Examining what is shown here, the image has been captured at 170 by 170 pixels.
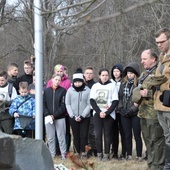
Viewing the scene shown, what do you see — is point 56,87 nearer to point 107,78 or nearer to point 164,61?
point 107,78

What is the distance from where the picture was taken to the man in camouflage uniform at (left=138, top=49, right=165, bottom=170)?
5.64m

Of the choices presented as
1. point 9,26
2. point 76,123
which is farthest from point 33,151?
point 9,26

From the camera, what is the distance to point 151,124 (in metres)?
5.65

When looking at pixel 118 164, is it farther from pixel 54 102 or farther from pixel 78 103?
pixel 54 102

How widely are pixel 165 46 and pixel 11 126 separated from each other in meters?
3.26

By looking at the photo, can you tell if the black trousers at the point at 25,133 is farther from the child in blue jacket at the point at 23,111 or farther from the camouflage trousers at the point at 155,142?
the camouflage trousers at the point at 155,142

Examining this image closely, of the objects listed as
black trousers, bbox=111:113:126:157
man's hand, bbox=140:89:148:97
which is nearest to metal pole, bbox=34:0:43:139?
black trousers, bbox=111:113:126:157

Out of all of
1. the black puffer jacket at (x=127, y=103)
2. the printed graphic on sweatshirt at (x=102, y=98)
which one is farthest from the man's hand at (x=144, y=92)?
the printed graphic on sweatshirt at (x=102, y=98)

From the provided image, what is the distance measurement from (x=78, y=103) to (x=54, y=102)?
430mm

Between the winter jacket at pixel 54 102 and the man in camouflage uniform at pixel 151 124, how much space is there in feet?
5.94

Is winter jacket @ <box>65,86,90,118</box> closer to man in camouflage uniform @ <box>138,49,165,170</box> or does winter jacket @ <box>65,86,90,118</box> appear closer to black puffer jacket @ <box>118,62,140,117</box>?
black puffer jacket @ <box>118,62,140,117</box>

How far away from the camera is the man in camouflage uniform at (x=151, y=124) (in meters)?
5.64

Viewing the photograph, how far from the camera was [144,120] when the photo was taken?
5.78 metres

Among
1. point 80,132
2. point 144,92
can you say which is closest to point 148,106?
point 144,92
